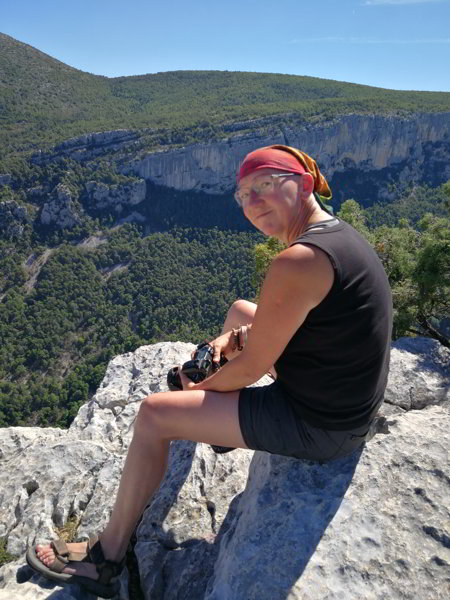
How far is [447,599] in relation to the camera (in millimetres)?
2023

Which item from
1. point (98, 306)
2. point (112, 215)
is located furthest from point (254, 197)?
point (112, 215)

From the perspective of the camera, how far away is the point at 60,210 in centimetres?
6669

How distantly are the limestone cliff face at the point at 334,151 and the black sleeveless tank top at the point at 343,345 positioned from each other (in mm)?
73898

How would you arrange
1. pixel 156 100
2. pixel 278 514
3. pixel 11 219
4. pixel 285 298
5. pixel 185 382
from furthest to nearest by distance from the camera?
pixel 156 100
pixel 11 219
pixel 185 382
pixel 278 514
pixel 285 298

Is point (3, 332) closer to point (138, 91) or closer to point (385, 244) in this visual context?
point (385, 244)

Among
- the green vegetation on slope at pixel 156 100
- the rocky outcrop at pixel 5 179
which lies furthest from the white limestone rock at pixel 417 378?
the green vegetation on slope at pixel 156 100

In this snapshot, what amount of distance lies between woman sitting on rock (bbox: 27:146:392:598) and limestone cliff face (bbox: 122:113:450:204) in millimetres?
73702

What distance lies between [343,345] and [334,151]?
84229mm

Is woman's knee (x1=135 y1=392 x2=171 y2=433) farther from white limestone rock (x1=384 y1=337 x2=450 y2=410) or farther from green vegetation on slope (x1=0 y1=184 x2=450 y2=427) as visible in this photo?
green vegetation on slope (x1=0 y1=184 x2=450 y2=427)

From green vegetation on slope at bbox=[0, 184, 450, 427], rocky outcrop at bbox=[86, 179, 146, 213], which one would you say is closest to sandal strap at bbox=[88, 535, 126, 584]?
green vegetation on slope at bbox=[0, 184, 450, 427]

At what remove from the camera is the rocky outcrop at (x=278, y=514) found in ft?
7.12

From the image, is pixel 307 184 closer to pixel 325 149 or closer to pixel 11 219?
pixel 11 219

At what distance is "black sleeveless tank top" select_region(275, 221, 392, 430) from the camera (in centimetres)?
198

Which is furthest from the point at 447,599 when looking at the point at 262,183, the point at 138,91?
the point at 138,91
